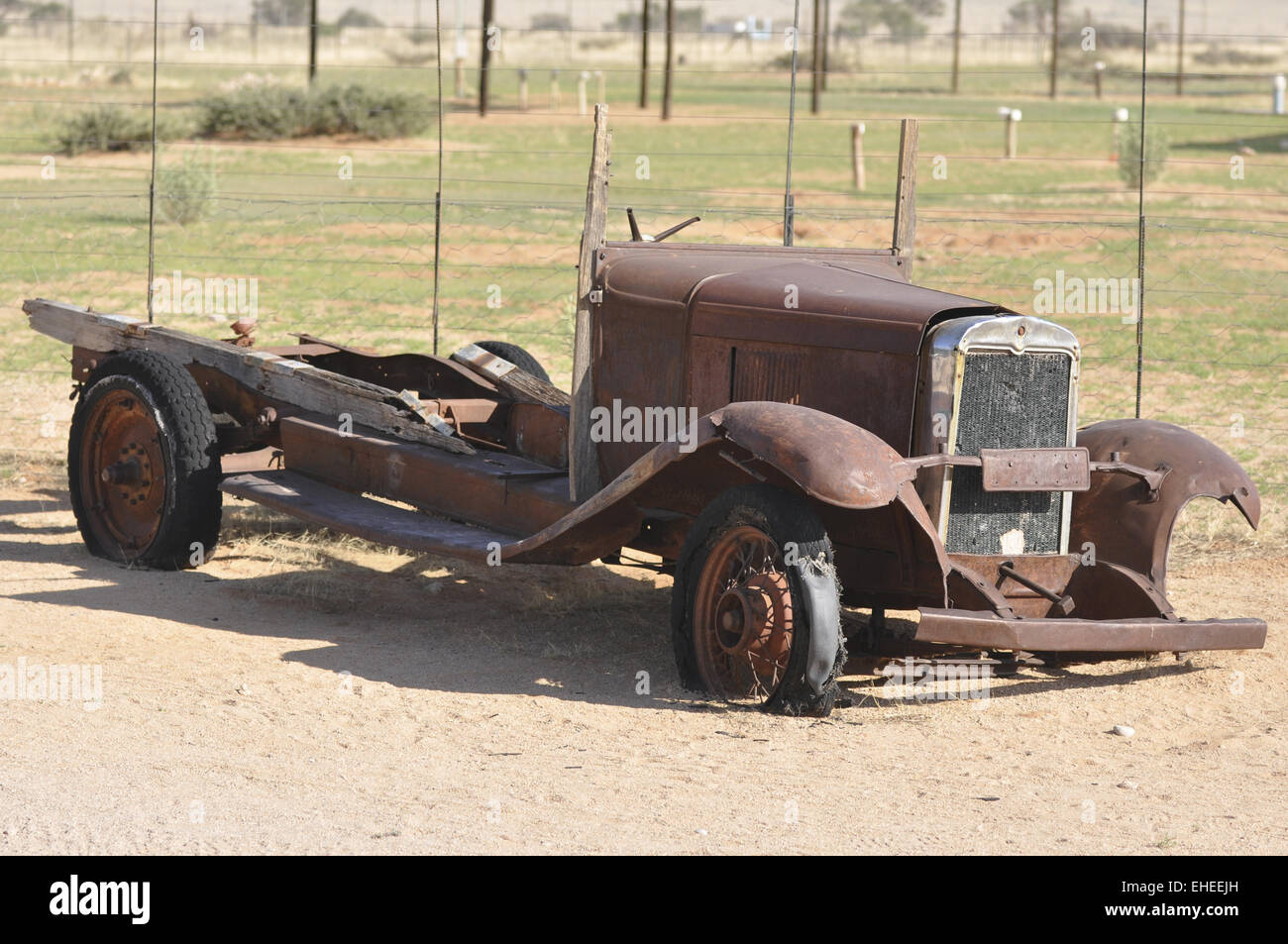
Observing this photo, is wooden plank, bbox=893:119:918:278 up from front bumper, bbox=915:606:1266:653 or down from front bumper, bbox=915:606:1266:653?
up

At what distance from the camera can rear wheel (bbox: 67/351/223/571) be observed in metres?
7.32

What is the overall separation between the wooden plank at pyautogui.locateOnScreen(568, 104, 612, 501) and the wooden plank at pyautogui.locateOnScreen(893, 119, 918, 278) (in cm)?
148

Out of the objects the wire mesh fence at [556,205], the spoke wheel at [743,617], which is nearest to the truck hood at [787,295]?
the spoke wheel at [743,617]

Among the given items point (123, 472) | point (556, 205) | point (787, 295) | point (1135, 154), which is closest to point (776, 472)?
point (787, 295)

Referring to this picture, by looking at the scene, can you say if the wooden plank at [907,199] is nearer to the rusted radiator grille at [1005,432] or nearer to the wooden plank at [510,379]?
the rusted radiator grille at [1005,432]

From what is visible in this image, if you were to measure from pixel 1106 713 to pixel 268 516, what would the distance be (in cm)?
499

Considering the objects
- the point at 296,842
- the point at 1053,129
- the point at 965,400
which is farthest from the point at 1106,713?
the point at 1053,129

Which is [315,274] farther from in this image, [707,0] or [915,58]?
[707,0]

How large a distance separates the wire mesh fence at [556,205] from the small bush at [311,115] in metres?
0.07

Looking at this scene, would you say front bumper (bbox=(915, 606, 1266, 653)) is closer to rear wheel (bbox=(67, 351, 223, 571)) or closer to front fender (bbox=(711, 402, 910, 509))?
front fender (bbox=(711, 402, 910, 509))

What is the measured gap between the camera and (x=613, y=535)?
608 cm

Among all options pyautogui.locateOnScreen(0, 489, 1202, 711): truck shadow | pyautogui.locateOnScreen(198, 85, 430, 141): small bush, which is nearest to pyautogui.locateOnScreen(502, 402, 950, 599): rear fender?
pyautogui.locateOnScreen(0, 489, 1202, 711): truck shadow

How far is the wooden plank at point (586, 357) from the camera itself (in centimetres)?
610

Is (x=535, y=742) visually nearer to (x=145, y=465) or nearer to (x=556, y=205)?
(x=145, y=465)
